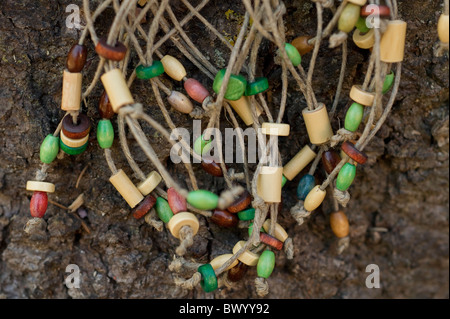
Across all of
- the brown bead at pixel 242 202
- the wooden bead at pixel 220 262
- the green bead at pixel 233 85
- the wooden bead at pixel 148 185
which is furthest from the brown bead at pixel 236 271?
the green bead at pixel 233 85

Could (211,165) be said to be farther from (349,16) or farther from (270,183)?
(349,16)

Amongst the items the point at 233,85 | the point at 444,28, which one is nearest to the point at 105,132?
the point at 233,85

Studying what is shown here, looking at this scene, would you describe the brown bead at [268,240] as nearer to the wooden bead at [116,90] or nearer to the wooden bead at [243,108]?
the wooden bead at [243,108]

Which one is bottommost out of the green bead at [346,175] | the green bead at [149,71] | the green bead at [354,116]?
the green bead at [346,175]

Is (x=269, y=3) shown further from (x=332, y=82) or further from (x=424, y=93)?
(x=424, y=93)

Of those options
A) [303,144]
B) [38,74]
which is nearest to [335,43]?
[303,144]
